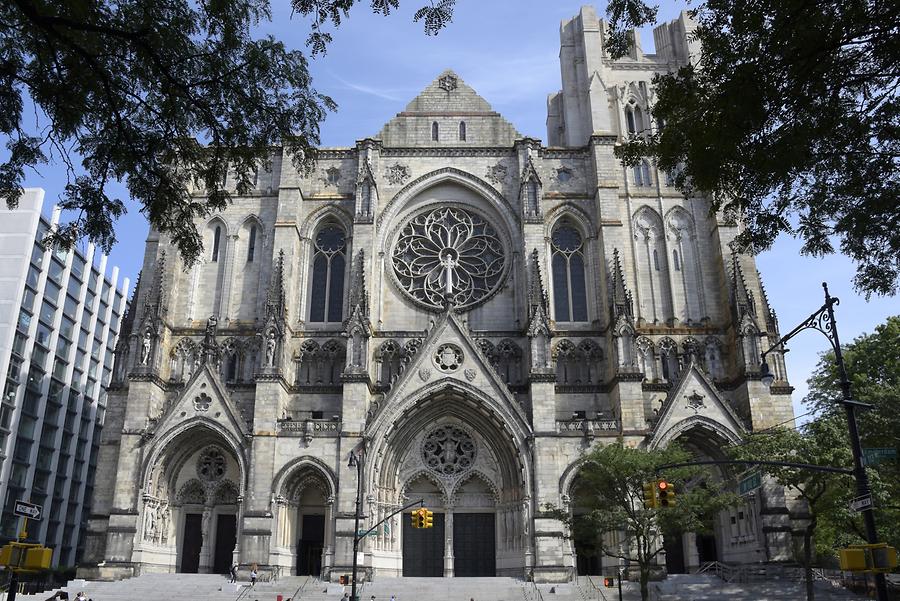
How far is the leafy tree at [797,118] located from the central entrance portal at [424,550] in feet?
75.3

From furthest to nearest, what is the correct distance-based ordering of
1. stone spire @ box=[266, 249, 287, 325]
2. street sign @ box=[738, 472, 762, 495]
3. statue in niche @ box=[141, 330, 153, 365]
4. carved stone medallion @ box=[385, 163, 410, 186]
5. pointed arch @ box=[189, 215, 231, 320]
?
carved stone medallion @ box=[385, 163, 410, 186] < pointed arch @ box=[189, 215, 231, 320] < stone spire @ box=[266, 249, 287, 325] < statue in niche @ box=[141, 330, 153, 365] < street sign @ box=[738, 472, 762, 495]

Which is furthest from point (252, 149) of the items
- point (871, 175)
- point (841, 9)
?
point (871, 175)

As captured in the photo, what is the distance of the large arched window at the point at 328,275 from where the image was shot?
3634 centimetres

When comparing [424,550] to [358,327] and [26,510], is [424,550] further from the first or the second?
[26,510]

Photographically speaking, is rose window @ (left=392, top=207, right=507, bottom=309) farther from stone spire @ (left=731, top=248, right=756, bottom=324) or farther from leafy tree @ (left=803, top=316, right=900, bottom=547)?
leafy tree @ (left=803, top=316, right=900, bottom=547)

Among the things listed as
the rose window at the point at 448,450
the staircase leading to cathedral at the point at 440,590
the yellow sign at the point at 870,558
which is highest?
the rose window at the point at 448,450

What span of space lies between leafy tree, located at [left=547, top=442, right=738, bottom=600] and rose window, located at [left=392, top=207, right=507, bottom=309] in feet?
37.5

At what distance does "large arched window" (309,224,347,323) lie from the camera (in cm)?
3634

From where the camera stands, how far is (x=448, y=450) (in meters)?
33.1

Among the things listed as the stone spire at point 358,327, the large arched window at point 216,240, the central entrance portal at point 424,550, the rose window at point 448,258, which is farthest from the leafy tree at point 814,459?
the large arched window at point 216,240

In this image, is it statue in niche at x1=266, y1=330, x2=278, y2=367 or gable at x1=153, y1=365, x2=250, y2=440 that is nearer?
gable at x1=153, y1=365, x2=250, y2=440

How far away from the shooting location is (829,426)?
86.2 feet

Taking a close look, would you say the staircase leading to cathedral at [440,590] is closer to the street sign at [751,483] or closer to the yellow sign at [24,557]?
the street sign at [751,483]

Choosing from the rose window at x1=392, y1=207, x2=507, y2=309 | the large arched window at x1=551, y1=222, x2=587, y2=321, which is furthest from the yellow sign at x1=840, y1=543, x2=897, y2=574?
the rose window at x1=392, y1=207, x2=507, y2=309
